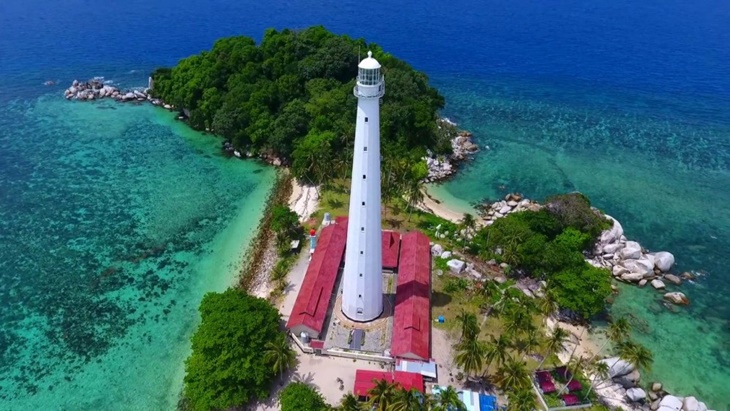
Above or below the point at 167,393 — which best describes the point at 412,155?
above

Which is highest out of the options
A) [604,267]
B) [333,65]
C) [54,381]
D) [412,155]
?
[333,65]

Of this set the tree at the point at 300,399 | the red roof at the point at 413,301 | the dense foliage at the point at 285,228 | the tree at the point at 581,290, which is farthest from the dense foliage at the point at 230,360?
the tree at the point at 581,290

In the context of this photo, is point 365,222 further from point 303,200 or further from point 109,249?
point 109,249

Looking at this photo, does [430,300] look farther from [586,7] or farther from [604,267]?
[586,7]

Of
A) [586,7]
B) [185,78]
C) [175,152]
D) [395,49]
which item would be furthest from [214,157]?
[586,7]

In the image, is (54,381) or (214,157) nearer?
(54,381)

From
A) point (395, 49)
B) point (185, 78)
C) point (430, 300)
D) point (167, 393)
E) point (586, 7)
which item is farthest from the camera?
point (586, 7)

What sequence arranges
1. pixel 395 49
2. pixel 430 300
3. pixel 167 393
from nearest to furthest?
pixel 167 393 → pixel 430 300 → pixel 395 49

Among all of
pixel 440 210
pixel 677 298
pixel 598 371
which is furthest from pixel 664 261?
pixel 440 210

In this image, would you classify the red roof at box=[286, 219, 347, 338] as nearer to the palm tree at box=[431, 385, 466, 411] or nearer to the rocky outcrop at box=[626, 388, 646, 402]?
the palm tree at box=[431, 385, 466, 411]
